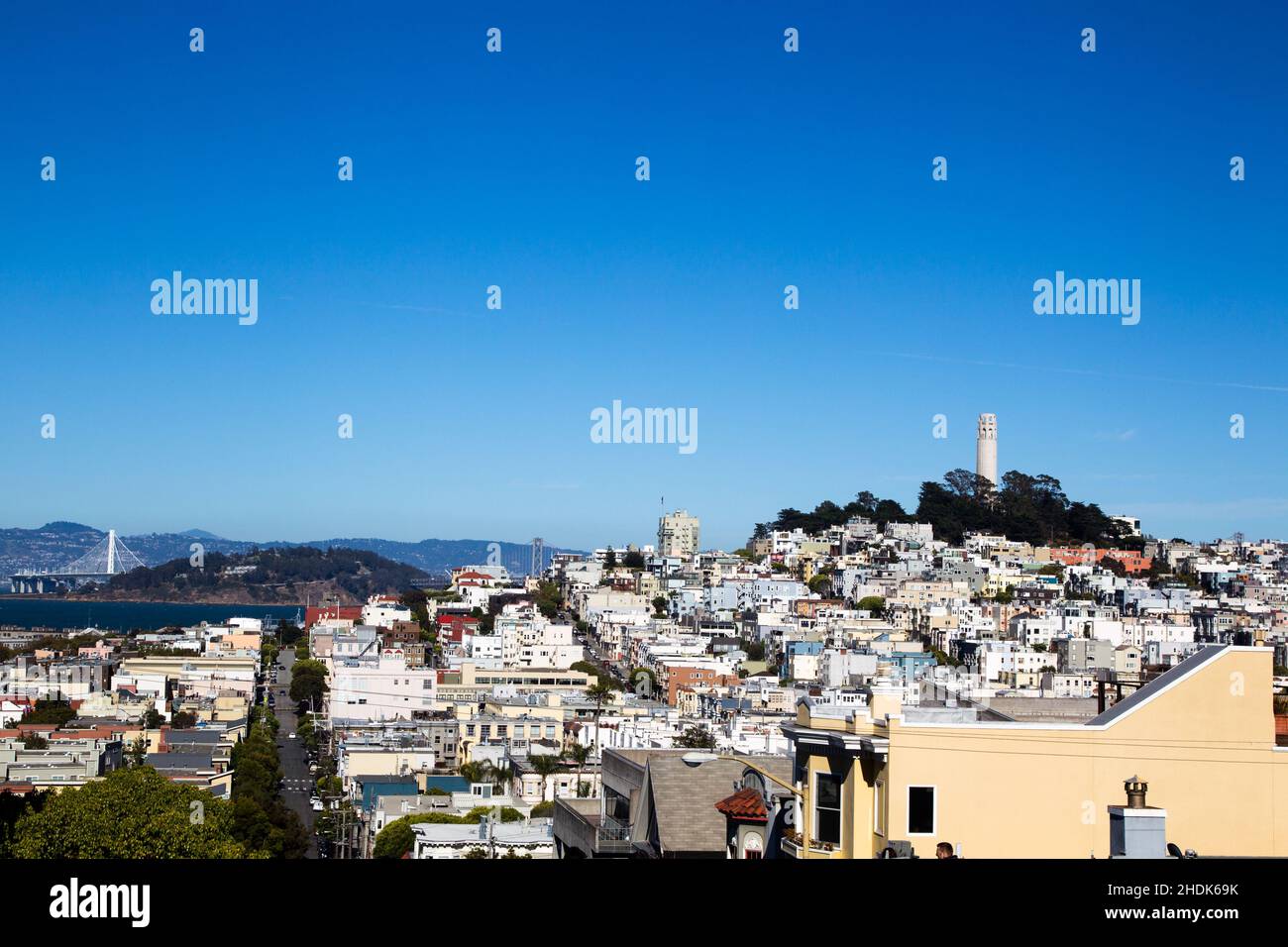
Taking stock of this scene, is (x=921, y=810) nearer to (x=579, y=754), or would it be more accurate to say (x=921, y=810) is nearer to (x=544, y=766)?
(x=544, y=766)

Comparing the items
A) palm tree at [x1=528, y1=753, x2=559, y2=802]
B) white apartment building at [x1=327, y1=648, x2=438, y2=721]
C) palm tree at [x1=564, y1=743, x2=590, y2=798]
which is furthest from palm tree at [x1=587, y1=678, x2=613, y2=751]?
palm tree at [x1=528, y1=753, x2=559, y2=802]

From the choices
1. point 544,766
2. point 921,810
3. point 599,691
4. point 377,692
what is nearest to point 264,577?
point 377,692

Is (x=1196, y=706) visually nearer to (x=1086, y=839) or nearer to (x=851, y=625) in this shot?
(x=1086, y=839)

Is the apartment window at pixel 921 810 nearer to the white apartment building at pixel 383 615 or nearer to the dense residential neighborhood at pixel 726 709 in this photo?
the dense residential neighborhood at pixel 726 709

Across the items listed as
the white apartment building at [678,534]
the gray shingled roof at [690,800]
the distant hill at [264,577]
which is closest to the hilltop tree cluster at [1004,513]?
the white apartment building at [678,534]

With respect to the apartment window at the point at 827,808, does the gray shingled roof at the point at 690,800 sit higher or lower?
lower
